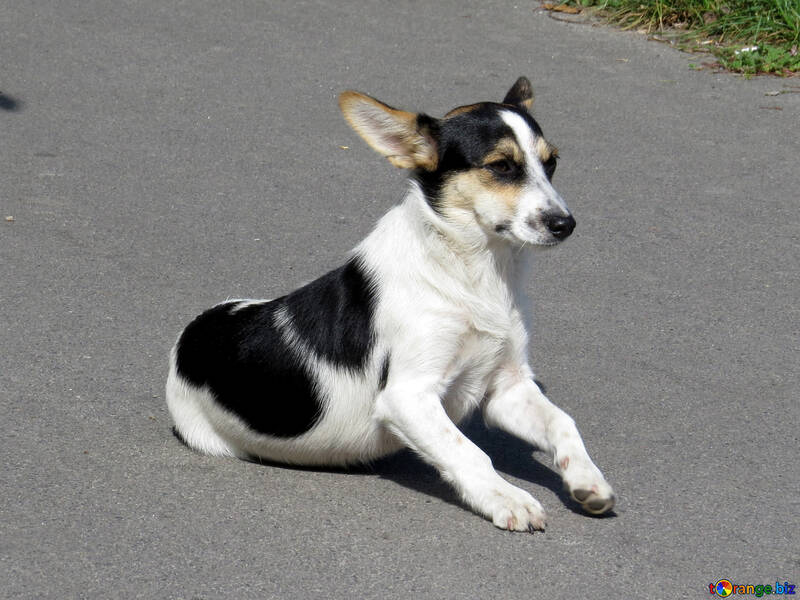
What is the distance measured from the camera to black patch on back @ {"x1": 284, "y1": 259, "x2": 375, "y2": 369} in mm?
4008

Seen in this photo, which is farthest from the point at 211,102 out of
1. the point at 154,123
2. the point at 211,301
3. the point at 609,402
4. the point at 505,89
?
the point at 609,402

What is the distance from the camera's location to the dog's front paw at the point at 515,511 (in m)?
3.62

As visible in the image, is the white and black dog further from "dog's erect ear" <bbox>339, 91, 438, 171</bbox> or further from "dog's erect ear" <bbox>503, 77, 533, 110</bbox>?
"dog's erect ear" <bbox>503, 77, 533, 110</bbox>

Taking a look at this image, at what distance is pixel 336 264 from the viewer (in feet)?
20.0

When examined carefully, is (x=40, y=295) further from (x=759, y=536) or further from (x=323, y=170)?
(x=759, y=536)

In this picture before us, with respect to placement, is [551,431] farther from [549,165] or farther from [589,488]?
[549,165]

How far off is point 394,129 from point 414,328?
2.52ft

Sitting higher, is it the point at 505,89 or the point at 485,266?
the point at 485,266

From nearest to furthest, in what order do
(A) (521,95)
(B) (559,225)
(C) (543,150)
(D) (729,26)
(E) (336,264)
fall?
(B) (559,225)
(C) (543,150)
(A) (521,95)
(E) (336,264)
(D) (729,26)

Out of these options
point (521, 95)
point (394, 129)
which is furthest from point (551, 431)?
point (521, 95)

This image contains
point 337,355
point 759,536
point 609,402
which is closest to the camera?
point 759,536

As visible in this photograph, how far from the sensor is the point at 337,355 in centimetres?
405

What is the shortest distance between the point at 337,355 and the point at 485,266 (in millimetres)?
630

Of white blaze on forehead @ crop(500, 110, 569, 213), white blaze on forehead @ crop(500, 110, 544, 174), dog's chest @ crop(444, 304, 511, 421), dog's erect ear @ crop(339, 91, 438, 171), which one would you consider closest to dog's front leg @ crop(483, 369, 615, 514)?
dog's chest @ crop(444, 304, 511, 421)
